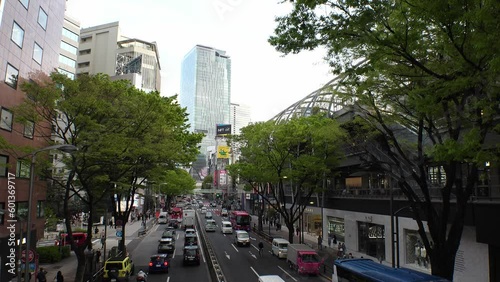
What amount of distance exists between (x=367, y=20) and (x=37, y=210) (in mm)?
32268

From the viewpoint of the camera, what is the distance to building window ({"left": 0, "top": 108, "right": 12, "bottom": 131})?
24.6 metres

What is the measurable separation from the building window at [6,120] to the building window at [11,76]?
77.0 inches

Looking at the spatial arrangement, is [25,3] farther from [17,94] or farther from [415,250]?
[415,250]

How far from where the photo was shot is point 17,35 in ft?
84.0

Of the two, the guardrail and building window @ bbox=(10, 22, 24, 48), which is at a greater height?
building window @ bbox=(10, 22, 24, 48)

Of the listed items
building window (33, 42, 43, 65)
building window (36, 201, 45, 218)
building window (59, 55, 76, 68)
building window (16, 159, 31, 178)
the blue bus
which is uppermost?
building window (59, 55, 76, 68)

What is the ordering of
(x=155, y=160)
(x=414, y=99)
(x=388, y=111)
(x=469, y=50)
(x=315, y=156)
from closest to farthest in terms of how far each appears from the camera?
(x=469, y=50)
(x=414, y=99)
(x=388, y=111)
(x=155, y=160)
(x=315, y=156)

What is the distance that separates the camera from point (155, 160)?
2586cm

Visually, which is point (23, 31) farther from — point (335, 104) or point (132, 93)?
point (335, 104)

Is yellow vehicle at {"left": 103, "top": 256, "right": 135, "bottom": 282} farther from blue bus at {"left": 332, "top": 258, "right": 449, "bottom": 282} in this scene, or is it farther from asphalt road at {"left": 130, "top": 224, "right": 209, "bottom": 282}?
blue bus at {"left": 332, "top": 258, "right": 449, "bottom": 282}

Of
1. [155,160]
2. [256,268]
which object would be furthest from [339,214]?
[155,160]

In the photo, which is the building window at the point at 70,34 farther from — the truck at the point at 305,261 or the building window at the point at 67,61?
the truck at the point at 305,261

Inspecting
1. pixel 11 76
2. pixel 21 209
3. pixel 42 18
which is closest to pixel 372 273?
pixel 21 209

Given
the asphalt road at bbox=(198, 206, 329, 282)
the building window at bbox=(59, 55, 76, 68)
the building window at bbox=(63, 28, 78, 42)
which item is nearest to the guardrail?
the asphalt road at bbox=(198, 206, 329, 282)
